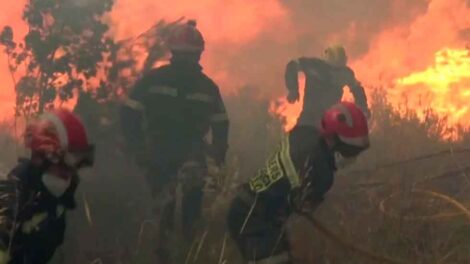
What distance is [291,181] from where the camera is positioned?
3758 mm

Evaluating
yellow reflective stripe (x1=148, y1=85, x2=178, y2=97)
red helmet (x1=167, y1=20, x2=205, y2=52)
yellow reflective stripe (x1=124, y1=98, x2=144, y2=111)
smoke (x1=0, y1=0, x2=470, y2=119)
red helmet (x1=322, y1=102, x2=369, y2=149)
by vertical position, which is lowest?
red helmet (x1=322, y1=102, x2=369, y2=149)

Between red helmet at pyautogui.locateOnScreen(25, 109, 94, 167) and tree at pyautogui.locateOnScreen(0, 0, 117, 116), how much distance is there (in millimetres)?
3658

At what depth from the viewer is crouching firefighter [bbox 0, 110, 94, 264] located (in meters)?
2.85

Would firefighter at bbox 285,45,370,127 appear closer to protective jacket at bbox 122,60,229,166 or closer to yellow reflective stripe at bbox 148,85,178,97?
protective jacket at bbox 122,60,229,166

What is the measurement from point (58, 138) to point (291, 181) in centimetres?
146

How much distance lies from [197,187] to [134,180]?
4.44 feet

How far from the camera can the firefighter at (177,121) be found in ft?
18.0

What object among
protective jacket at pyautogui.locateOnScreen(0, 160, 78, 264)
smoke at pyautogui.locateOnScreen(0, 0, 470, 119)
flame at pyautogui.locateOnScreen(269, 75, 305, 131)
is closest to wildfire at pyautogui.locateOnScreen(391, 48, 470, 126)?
smoke at pyautogui.locateOnScreen(0, 0, 470, 119)

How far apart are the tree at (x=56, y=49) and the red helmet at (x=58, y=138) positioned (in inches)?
144

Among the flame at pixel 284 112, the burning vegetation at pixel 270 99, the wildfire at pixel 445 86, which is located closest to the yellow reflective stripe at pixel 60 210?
the burning vegetation at pixel 270 99

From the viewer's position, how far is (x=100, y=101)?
6.62m

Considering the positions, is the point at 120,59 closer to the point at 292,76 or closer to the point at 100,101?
the point at 100,101

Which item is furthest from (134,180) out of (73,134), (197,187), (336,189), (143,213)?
(73,134)

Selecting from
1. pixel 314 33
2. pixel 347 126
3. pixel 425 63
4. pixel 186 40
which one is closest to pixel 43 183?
pixel 347 126
